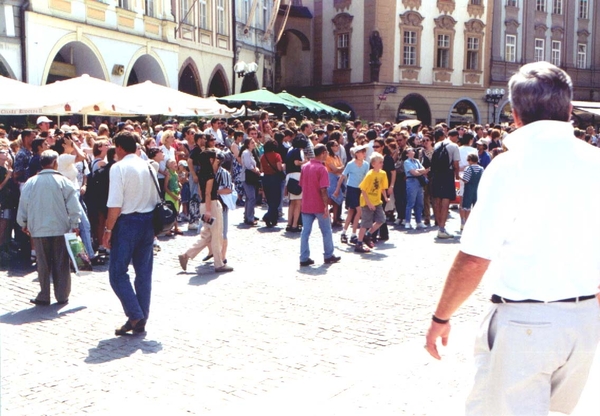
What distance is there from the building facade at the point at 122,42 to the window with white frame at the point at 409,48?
34.5ft

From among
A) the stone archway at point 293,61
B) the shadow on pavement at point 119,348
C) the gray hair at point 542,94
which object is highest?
the stone archway at point 293,61

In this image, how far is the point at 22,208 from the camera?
7719mm

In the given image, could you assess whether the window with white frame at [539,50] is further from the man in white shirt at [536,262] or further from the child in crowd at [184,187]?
the man in white shirt at [536,262]

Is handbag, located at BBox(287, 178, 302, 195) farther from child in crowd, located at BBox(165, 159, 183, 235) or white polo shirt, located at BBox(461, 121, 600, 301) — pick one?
white polo shirt, located at BBox(461, 121, 600, 301)

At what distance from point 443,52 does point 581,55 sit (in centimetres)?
1179

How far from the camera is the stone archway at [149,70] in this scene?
27156 mm

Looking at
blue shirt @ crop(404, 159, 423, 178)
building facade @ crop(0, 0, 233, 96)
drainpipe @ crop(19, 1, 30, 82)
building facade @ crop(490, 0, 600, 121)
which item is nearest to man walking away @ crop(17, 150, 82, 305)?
blue shirt @ crop(404, 159, 423, 178)

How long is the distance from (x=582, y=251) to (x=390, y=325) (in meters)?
4.28

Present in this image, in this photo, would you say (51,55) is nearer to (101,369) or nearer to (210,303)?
(210,303)

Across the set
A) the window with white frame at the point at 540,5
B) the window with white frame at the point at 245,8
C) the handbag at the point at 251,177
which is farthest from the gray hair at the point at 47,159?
the window with white frame at the point at 540,5

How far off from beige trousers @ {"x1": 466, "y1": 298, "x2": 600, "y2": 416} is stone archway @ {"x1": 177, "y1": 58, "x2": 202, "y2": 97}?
27.8 metres

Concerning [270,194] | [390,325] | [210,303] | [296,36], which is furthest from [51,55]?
[296,36]

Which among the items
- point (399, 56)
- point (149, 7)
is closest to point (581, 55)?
point (399, 56)

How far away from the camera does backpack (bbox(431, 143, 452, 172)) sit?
12.3 m
